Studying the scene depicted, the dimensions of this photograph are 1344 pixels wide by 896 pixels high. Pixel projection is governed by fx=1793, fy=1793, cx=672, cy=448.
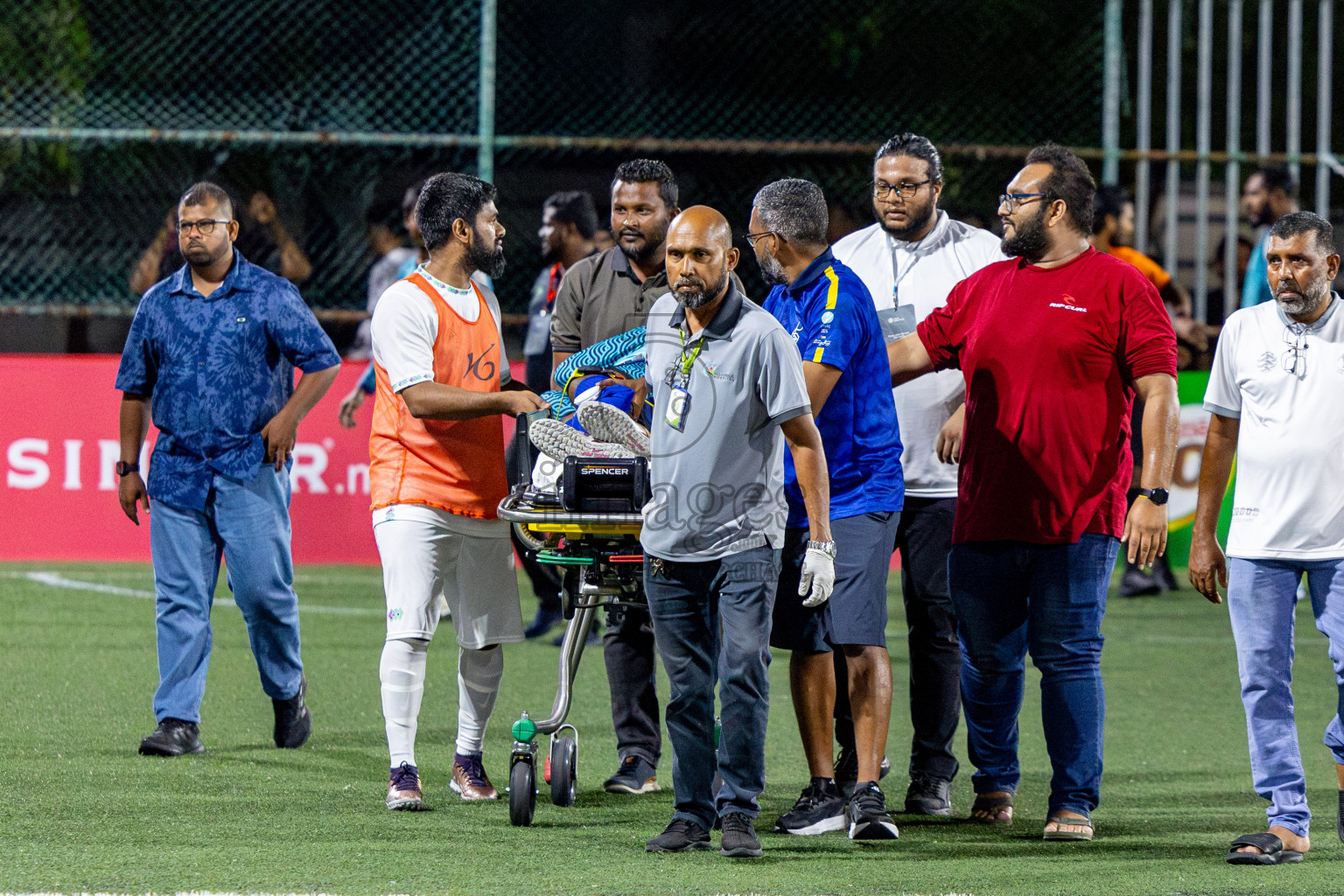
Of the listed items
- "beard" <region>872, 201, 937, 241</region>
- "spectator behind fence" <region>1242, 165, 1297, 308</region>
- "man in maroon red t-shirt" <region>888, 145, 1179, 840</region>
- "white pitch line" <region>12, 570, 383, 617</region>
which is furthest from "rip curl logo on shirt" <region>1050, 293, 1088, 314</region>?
"spectator behind fence" <region>1242, 165, 1297, 308</region>

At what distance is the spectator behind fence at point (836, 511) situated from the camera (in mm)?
5715

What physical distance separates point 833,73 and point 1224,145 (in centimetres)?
614

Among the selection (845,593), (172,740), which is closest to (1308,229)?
(845,593)

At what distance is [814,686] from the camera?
5777 millimetres

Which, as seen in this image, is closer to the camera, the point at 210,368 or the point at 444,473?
the point at 444,473

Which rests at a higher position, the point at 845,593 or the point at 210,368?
the point at 210,368

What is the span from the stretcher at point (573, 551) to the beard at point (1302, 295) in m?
2.03

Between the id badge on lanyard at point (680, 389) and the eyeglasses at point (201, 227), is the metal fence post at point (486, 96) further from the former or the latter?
the id badge on lanyard at point (680, 389)

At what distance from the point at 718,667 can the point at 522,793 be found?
0.82 m

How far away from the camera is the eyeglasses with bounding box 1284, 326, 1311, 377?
5.49m

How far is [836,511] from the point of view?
5.76 meters

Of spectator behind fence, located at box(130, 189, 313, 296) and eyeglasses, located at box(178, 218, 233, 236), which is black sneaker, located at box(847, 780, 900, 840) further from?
spectator behind fence, located at box(130, 189, 313, 296)

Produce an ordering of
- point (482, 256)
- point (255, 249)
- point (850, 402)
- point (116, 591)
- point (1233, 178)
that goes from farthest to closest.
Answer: point (255, 249) → point (1233, 178) → point (116, 591) → point (482, 256) → point (850, 402)

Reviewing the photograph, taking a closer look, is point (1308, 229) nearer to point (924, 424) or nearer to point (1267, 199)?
point (924, 424)
